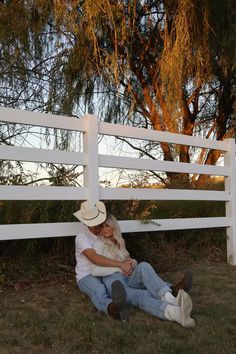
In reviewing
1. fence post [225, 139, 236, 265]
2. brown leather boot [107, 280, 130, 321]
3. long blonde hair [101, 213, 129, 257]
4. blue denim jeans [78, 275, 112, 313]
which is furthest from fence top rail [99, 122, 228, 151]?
brown leather boot [107, 280, 130, 321]

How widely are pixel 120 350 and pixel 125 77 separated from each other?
479cm

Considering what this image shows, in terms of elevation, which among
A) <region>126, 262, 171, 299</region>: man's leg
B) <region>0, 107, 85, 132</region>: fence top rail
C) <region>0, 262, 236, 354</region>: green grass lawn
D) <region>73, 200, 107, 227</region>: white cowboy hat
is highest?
<region>0, 107, 85, 132</region>: fence top rail

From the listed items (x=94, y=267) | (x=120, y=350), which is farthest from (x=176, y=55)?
(x=120, y=350)

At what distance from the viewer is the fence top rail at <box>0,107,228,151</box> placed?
4.30 meters

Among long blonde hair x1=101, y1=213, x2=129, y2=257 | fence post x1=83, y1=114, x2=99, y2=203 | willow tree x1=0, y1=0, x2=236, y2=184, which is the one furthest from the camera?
willow tree x1=0, y1=0, x2=236, y2=184

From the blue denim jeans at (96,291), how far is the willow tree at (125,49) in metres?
3.06

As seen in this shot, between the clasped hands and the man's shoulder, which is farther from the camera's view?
the man's shoulder

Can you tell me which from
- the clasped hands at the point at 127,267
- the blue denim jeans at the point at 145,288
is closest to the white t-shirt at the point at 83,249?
the blue denim jeans at the point at 145,288

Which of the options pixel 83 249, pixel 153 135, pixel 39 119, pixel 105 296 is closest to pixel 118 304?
pixel 105 296

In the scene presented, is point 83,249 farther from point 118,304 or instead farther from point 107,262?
point 118,304

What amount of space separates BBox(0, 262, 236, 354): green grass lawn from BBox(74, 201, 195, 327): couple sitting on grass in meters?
0.09

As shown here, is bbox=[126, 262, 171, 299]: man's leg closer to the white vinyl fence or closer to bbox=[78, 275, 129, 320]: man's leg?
bbox=[78, 275, 129, 320]: man's leg

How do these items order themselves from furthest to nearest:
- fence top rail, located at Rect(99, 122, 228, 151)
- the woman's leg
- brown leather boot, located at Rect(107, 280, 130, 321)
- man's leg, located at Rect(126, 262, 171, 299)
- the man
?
fence top rail, located at Rect(99, 122, 228, 151)
the man
man's leg, located at Rect(126, 262, 171, 299)
the woman's leg
brown leather boot, located at Rect(107, 280, 130, 321)

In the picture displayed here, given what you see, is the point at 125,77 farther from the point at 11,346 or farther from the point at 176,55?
the point at 11,346
